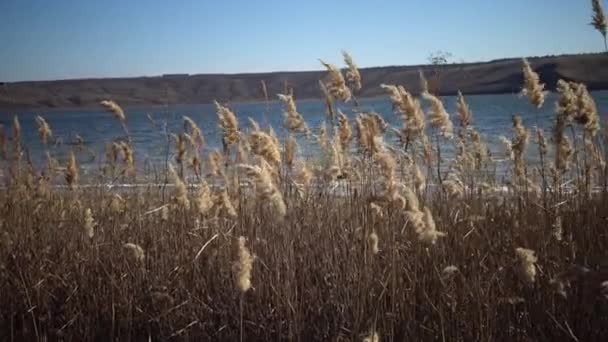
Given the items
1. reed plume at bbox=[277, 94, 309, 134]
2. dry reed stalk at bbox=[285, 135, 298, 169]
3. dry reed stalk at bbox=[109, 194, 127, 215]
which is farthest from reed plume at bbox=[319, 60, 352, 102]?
dry reed stalk at bbox=[109, 194, 127, 215]

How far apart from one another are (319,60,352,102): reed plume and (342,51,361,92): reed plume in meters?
0.07

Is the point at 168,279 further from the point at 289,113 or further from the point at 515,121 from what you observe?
the point at 515,121

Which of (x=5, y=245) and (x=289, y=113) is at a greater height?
(x=289, y=113)

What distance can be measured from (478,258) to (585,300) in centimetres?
66

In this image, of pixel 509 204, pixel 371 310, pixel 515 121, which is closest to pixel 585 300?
pixel 371 310

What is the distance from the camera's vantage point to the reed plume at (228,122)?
3.86 metres

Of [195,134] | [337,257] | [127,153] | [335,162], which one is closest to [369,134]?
[335,162]

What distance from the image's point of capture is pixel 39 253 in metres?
3.92

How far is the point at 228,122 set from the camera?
390 centimetres

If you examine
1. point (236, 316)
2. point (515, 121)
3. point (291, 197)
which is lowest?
point (236, 316)

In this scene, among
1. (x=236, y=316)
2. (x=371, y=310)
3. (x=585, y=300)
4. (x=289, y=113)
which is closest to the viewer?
(x=585, y=300)

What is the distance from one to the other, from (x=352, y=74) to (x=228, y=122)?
2.91ft

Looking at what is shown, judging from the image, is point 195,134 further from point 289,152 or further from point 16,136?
point 16,136

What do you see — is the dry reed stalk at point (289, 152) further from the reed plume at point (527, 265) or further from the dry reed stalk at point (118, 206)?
the reed plume at point (527, 265)
